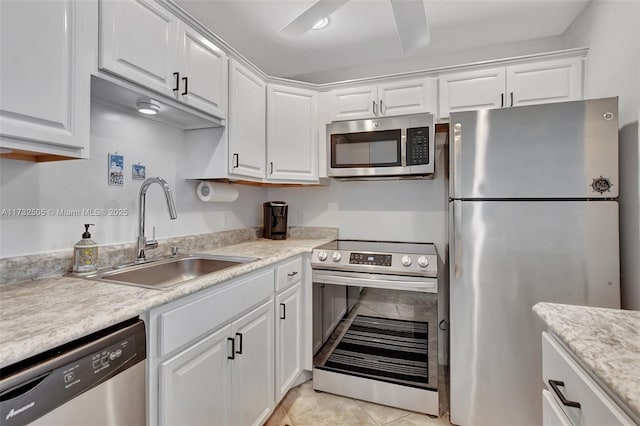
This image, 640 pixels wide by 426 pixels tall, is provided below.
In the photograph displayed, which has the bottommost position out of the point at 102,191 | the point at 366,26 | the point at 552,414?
the point at 552,414

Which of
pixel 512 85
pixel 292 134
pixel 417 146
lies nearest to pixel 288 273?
pixel 292 134

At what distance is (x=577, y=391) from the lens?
0.70 m

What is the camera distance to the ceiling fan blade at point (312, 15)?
113 cm

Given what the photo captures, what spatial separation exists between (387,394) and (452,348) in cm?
53

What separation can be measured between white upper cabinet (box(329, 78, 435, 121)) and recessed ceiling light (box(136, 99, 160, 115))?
1300mm

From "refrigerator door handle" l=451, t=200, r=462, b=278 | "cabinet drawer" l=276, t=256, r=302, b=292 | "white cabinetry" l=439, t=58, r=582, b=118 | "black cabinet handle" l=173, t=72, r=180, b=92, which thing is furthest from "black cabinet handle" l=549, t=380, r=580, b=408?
"black cabinet handle" l=173, t=72, r=180, b=92

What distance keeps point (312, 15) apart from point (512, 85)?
150cm

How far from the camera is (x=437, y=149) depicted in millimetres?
2395

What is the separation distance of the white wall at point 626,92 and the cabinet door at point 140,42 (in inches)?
87.6

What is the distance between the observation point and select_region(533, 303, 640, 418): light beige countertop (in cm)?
56

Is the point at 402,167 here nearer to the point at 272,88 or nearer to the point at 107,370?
the point at 272,88

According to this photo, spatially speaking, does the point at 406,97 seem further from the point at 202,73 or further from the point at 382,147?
the point at 202,73

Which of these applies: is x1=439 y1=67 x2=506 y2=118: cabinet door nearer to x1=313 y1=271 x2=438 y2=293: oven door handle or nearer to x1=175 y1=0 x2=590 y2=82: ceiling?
x1=175 y1=0 x2=590 y2=82: ceiling

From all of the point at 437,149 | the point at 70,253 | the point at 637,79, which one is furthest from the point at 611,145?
the point at 70,253
